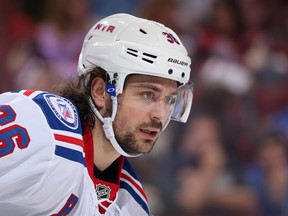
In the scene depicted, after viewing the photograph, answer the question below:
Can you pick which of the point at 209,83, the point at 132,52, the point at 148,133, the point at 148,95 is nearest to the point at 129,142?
the point at 148,133

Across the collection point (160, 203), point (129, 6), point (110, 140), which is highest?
point (110, 140)

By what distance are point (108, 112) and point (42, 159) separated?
1.90 ft

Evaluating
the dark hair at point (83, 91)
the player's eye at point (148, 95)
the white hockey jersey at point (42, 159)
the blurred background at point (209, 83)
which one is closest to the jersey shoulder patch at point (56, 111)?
the white hockey jersey at point (42, 159)

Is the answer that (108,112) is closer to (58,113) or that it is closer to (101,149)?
(101,149)

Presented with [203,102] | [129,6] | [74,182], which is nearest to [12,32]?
[129,6]

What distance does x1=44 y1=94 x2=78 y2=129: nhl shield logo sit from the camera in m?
2.40

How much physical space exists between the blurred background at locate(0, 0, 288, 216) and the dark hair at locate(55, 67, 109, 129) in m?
1.55

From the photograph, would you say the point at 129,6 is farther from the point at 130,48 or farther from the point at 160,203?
the point at 130,48

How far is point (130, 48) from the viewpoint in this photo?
2723mm

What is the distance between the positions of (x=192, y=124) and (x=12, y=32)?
1.51m

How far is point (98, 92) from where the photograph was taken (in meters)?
2.83

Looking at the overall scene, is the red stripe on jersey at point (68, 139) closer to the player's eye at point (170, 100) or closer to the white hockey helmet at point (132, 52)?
the white hockey helmet at point (132, 52)

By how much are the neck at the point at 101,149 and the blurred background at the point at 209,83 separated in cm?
173

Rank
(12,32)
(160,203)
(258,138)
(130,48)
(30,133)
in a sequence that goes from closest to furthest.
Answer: (30,133), (130,48), (160,203), (258,138), (12,32)
